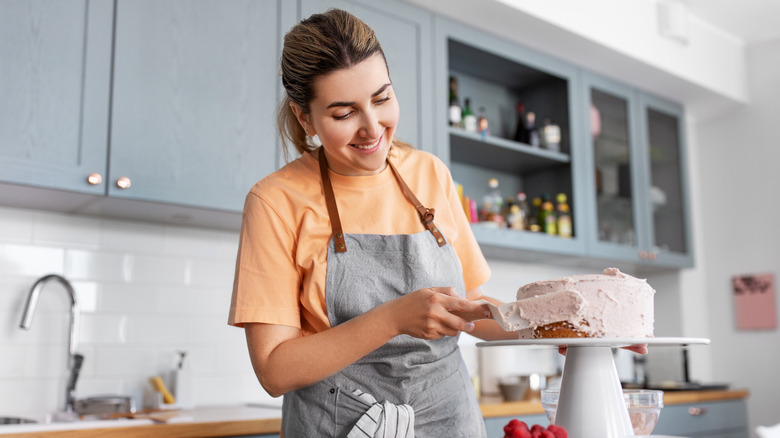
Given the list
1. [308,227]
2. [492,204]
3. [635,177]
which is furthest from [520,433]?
[635,177]

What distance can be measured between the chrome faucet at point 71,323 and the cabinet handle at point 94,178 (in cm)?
40

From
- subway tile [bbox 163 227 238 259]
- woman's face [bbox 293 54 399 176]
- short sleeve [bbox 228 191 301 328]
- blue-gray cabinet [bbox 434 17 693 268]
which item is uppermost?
blue-gray cabinet [bbox 434 17 693 268]

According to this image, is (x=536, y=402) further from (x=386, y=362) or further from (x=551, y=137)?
(x=386, y=362)

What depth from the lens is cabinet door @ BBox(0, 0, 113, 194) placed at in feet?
6.11

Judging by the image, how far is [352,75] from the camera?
120 centimetres

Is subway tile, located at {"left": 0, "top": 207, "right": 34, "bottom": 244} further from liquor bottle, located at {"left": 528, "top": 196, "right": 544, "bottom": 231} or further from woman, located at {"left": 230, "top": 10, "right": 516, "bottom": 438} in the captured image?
liquor bottle, located at {"left": 528, "top": 196, "right": 544, "bottom": 231}

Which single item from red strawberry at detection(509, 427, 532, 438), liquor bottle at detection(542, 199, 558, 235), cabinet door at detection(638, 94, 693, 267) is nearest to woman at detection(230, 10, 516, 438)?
red strawberry at detection(509, 427, 532, 438)

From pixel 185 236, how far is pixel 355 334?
153 centimetres

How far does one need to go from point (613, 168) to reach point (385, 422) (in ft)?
8.32

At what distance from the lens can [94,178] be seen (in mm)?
1937

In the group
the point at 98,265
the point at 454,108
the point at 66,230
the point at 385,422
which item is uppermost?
the point at 454,108

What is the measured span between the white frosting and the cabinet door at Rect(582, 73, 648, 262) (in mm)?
2186

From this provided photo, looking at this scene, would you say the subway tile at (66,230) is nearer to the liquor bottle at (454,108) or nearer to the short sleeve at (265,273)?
the short sleeve at (265,273)

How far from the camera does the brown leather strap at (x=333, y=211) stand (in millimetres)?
1284
